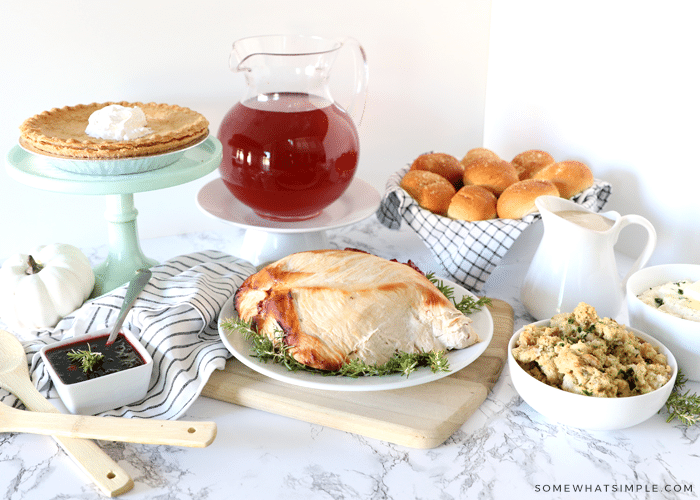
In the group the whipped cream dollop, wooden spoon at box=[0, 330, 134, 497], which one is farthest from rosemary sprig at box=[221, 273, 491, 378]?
the whipped cream dollop

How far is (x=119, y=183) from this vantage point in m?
0.95

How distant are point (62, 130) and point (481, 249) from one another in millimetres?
734

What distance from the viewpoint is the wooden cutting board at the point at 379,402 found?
2.72 feet

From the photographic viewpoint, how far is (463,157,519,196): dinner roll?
124cm

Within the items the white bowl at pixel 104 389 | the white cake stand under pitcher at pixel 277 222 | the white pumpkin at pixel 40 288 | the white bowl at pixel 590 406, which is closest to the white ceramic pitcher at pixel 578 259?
the white bowl at pixel 590 406

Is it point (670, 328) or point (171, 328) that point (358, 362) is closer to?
point (171, 328)

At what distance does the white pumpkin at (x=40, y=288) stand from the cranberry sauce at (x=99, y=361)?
0.16 m

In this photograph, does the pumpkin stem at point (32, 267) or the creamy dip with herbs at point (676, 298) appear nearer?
the creamy dip with herbs at point (676, 298)

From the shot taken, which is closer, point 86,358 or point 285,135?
point 86,358

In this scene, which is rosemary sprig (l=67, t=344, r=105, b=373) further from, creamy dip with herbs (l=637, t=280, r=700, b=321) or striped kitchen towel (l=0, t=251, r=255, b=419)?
creamy dip with herbs (l=637, t=280, r=700, b=321)

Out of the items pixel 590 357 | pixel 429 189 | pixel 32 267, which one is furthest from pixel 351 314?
pixel 32 267

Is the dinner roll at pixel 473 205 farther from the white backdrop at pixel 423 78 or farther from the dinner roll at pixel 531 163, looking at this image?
Answer: the white backdrop at pixel 423 78

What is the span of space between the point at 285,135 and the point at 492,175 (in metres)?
0.41

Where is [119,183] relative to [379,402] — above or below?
above
